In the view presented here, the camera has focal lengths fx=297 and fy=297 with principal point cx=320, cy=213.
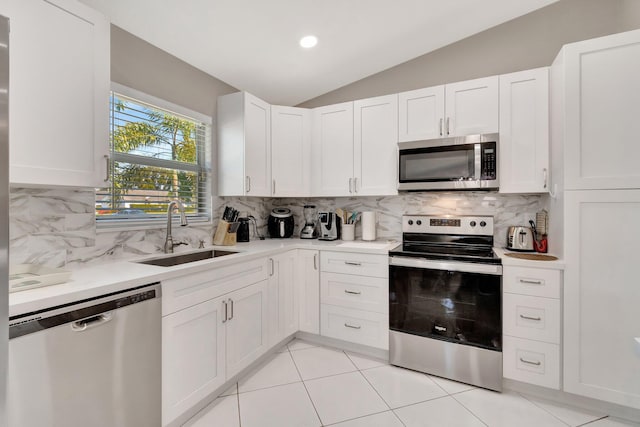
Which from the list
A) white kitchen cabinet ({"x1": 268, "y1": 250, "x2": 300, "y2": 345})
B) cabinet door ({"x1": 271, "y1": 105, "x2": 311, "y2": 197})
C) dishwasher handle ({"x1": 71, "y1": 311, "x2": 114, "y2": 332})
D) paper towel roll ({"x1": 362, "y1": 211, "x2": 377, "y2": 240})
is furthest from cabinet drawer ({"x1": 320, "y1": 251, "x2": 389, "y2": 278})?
dishwasher handle ({"x1": 71, "y1": 311, "x2": 114, "y2": 332})

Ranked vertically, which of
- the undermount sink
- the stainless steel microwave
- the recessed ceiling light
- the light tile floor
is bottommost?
the light tile floor

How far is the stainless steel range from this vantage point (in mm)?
2023

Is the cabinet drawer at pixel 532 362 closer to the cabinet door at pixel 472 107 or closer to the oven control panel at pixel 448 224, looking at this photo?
the oven control panel at pixel 448 224

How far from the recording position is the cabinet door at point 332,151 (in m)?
2.86

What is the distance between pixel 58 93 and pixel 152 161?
0.84 metres

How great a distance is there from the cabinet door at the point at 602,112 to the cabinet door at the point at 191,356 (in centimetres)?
237

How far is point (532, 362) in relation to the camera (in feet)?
6.33

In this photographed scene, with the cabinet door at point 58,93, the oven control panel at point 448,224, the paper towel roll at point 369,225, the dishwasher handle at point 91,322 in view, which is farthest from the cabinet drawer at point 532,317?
the cabinet door at point 58,93

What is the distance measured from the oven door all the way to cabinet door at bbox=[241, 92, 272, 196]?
133 centimetres

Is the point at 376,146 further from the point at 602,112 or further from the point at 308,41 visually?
the point at 602,112

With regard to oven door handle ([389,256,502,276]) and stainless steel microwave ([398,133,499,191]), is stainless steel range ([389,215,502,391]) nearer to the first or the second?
oven door handle ([389,256,502,276])

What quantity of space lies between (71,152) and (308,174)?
1.94 metres

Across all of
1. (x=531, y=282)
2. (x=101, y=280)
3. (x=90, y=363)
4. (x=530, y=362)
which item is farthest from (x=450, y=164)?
(x=90, y=363)

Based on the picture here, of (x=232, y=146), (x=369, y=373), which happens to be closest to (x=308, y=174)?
(x=232, y=146)
